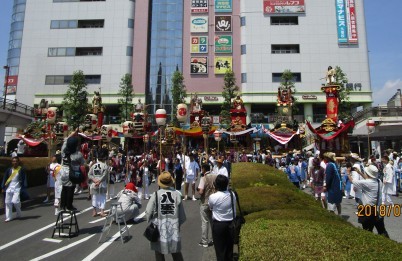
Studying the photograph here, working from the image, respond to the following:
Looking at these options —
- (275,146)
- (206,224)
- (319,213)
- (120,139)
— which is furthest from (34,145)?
(319,213)

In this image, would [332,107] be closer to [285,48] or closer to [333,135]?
[333,135]

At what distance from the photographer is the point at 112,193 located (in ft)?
43.3

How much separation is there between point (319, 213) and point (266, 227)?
166cm

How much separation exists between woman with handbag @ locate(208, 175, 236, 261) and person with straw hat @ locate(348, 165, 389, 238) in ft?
9.36

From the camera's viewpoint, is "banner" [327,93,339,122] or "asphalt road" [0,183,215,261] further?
"banner" [327,93,339,122]

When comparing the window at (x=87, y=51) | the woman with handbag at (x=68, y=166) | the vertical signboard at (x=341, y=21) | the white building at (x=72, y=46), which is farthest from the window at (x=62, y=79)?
the woman with handbag at (x=68, y=166)

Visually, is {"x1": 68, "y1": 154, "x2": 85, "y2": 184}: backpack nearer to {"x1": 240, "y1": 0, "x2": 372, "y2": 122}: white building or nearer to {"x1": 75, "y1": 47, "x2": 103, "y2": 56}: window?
{"x1": 240, "y1": 0, "x2": 372, "y2": 122}: white building

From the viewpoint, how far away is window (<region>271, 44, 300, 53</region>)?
4478 centimetres

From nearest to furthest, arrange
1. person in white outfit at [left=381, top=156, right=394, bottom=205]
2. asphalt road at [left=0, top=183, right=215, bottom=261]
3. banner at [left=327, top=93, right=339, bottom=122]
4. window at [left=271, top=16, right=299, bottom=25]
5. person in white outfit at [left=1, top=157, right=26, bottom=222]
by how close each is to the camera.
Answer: asphalt road at [left=0, top=183, right=215, bottom=261]
person in white outfit at [left=1, top=157, right=26, bottom=222]
person in white outfit at [left=381, top=156, right=394, bottom=205]
banner at [left=327, top=93, right=339, bottom=122]
window at [left=271, top=16, right=299, bottom=25]

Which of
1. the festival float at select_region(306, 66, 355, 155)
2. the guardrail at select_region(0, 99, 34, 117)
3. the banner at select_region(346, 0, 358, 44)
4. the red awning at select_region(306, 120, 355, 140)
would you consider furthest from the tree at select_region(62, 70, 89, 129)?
the banner at select_region(346, 0, 358, 44)

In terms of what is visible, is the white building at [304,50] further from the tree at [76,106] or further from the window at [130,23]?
the tree at [76,106]

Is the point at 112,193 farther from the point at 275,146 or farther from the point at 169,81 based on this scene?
the point at 169,81

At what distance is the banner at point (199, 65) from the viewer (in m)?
45.4

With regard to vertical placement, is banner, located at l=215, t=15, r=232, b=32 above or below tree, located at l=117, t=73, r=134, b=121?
above
